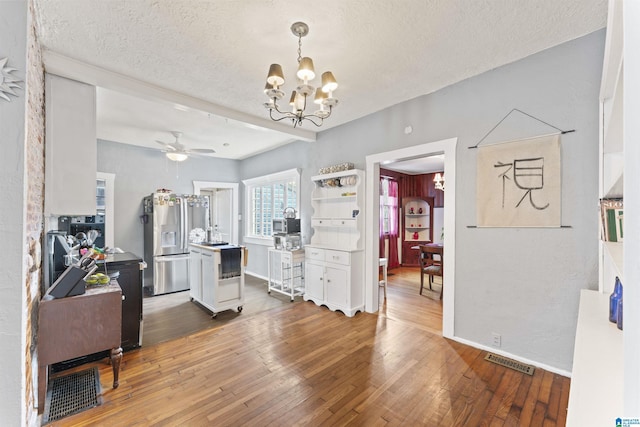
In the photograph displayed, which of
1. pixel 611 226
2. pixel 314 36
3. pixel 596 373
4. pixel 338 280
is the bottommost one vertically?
pixel 338 280

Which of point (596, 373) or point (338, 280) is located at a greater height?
point (596, 373)

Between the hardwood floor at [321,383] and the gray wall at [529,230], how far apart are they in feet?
1.25

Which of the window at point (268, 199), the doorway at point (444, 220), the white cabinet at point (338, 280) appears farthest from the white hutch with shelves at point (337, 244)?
the window at point (268, 199)

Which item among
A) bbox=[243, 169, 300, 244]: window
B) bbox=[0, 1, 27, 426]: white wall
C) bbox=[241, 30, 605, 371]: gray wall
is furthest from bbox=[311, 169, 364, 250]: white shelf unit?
bbox=[0, 1, 27, 426]: white wall

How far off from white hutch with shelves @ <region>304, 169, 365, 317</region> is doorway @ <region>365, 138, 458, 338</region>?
4.3 inches

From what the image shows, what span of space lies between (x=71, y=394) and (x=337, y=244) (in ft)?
10.9

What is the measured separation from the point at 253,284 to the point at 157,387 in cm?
319

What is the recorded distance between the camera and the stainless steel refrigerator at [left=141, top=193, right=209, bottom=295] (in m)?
4.80

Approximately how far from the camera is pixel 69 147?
2.52 m

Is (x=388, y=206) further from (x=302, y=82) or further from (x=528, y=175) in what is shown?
(x=302, y=82)

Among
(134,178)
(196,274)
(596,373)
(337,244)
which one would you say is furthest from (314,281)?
(134,178)

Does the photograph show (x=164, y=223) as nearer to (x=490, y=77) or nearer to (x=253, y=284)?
(x=253, y=284)

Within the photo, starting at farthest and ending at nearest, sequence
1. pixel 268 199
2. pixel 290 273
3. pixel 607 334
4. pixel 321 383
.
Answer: pixel 268 199
pixel 290 273
pixel 321 383
pixel 607 334

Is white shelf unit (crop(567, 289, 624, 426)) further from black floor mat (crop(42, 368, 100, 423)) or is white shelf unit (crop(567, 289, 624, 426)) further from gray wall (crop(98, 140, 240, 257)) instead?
gray wall (crop(98, 140, 240, 257))
